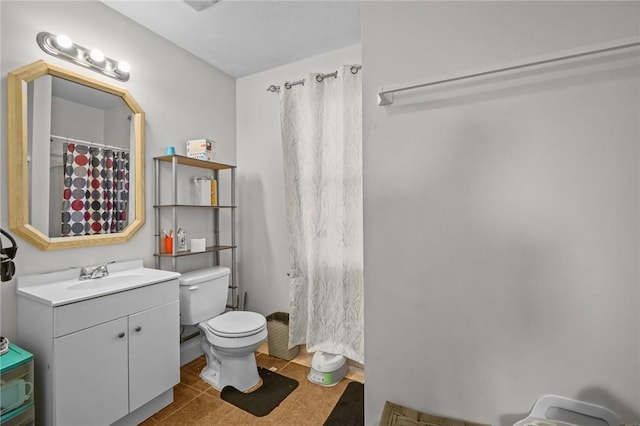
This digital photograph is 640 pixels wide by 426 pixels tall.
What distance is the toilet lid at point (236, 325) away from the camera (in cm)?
185

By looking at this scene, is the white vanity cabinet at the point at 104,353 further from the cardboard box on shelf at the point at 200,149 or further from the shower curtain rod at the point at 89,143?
the cardboard box on shelf at the point at 200,149

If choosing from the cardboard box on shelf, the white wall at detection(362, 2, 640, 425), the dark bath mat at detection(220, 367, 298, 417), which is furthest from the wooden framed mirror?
the white wall at detection(362, 2, 640, 425)

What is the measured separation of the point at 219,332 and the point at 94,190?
1210mm

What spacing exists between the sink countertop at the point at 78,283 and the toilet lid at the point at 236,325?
1.53 feet

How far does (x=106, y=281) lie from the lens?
1.70m

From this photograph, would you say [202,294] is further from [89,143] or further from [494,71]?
[494,71]

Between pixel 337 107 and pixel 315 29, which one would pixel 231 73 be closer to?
pixel 315 29

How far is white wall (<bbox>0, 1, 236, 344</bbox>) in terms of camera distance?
1.45 meters

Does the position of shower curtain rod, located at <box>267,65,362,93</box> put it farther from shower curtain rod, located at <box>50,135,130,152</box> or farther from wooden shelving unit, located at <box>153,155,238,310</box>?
shower curtain rod, located at <box>50,135,130,152</box>

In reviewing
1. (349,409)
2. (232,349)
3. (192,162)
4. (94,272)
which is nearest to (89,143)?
(192,162)


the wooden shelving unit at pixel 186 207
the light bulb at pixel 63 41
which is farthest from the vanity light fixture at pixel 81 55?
the wooden shelving unit at pixel 186 207

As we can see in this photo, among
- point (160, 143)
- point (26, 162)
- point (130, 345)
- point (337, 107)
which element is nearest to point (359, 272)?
point (337, 107)

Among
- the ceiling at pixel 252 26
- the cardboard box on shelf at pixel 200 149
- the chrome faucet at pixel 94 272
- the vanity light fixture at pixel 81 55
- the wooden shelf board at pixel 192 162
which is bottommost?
the chrome faucet at pixel 94 272

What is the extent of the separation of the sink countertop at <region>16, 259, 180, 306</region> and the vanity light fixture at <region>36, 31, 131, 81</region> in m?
1.24
